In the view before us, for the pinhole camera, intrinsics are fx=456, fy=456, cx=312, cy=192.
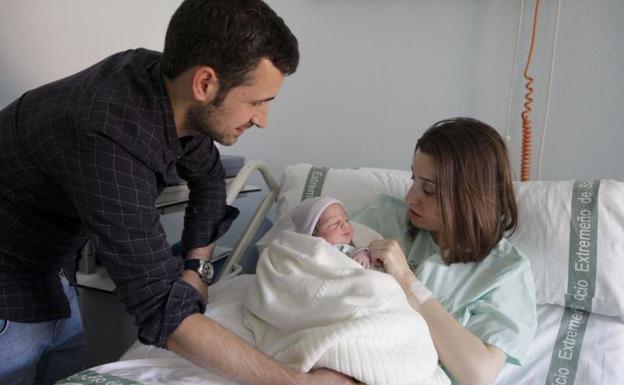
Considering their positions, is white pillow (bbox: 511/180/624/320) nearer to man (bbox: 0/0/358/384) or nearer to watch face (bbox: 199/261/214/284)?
man (bbox: 0/0/358/384)

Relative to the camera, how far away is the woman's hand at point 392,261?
1.08 meters

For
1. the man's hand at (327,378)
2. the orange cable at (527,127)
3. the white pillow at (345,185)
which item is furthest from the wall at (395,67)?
the man's hand at (327,378)

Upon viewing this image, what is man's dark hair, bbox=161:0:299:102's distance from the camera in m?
0.84

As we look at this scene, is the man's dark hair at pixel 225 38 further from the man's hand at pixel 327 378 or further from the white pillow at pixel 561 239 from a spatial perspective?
the white pillow at pixel 561 239

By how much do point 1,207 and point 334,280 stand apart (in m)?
0.73

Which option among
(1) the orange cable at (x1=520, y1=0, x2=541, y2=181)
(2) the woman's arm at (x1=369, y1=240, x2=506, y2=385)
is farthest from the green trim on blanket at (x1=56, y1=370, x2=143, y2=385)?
(1) the orange cable at (x1=520, y1=0, x2=541, y2=181)

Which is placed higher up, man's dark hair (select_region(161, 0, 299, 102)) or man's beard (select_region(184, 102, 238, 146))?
man's dark hair (select_region(161, 0, 299, 102))

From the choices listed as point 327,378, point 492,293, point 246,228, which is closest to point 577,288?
point 492,293

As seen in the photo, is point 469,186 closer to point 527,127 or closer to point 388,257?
point 388,257

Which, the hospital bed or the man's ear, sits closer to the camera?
the man's ear

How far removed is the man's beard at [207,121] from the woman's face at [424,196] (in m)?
0.53

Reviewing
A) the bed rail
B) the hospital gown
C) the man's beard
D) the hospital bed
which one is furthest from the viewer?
the bed rail

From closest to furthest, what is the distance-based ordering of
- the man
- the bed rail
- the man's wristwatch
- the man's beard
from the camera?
the man → the man's beard → the man's wristwatch → the bed rail

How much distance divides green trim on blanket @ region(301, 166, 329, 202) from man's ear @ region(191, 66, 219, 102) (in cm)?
75
